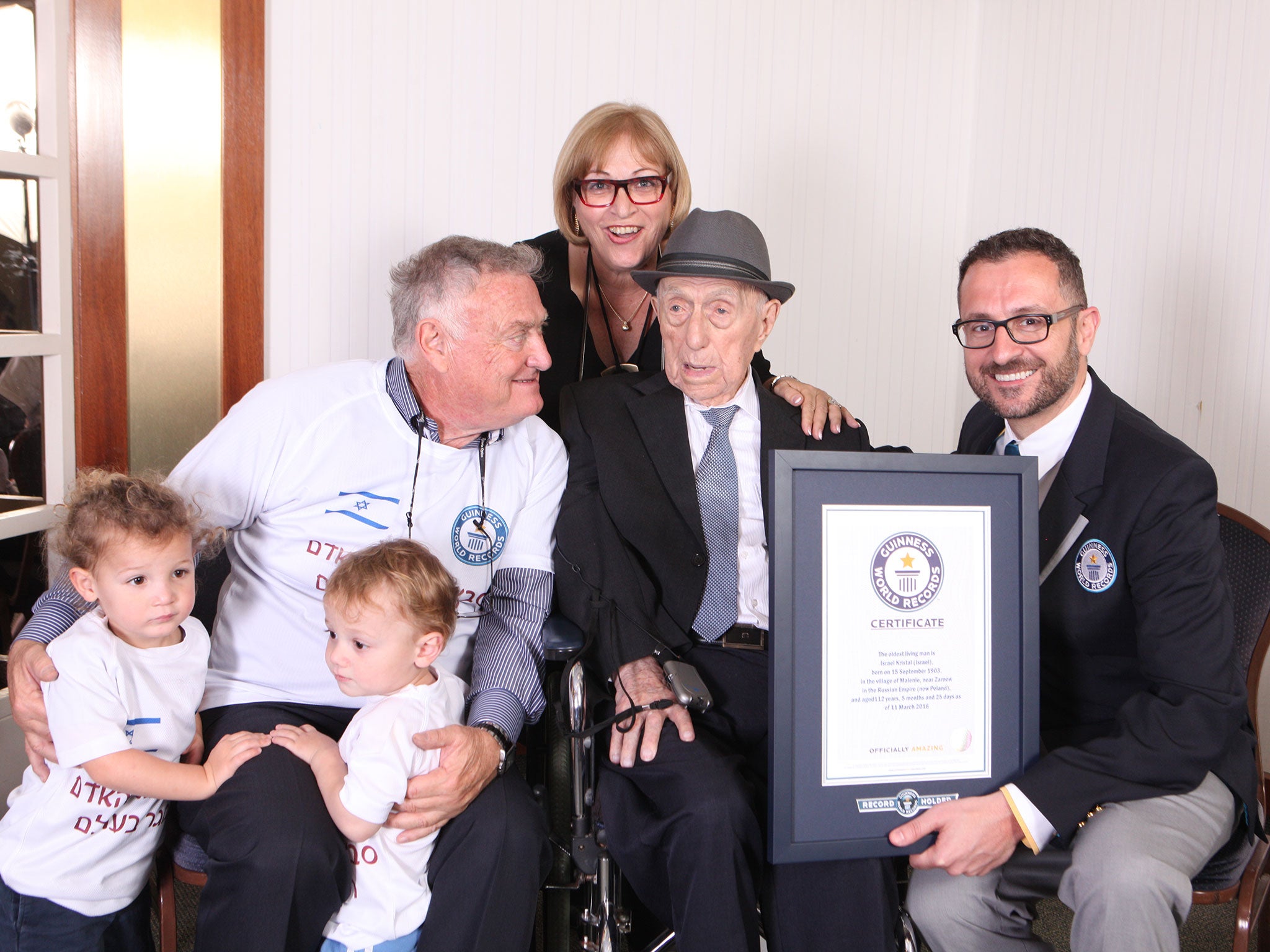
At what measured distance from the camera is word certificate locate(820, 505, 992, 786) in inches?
70.5

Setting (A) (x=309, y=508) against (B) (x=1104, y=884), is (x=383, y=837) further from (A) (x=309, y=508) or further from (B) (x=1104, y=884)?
(B) (x=1104, y=884)

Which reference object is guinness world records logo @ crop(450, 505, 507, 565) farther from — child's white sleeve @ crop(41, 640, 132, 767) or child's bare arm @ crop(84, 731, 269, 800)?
child's white sleeve @ crop(41, 640, 132, 767)

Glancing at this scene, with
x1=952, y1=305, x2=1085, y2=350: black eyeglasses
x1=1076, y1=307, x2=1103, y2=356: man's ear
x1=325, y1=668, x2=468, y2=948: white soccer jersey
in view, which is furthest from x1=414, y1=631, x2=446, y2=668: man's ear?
x1=1076, y1=307, x2=1103, y2=356: man's ear

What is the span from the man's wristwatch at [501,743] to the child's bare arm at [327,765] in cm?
28

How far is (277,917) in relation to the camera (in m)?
1.70

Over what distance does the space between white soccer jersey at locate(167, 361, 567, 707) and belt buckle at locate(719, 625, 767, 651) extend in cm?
54

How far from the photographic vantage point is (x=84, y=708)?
1719 mm

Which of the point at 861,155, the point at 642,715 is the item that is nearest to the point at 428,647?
the point at 642,715

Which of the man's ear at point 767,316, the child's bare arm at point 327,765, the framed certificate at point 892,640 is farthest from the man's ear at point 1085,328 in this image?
the child's bare arm at point 327,765

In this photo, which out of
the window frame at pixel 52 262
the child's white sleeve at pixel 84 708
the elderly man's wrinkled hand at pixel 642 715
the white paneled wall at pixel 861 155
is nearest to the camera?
the child's white sleeve at pixel 84 708

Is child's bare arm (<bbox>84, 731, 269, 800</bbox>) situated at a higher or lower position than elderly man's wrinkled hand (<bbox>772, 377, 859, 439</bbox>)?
lower

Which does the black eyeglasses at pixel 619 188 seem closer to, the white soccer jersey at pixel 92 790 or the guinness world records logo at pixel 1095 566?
the guinness world records logo at pixel 1095 566

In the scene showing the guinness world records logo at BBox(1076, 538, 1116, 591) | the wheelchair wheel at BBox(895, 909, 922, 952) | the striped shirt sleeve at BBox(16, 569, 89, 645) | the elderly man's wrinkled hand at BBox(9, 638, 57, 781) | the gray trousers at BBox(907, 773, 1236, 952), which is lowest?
the wheelchair wheel at BBox(895, 909, 922, 952)

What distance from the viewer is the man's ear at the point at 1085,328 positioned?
2146 millimetres
